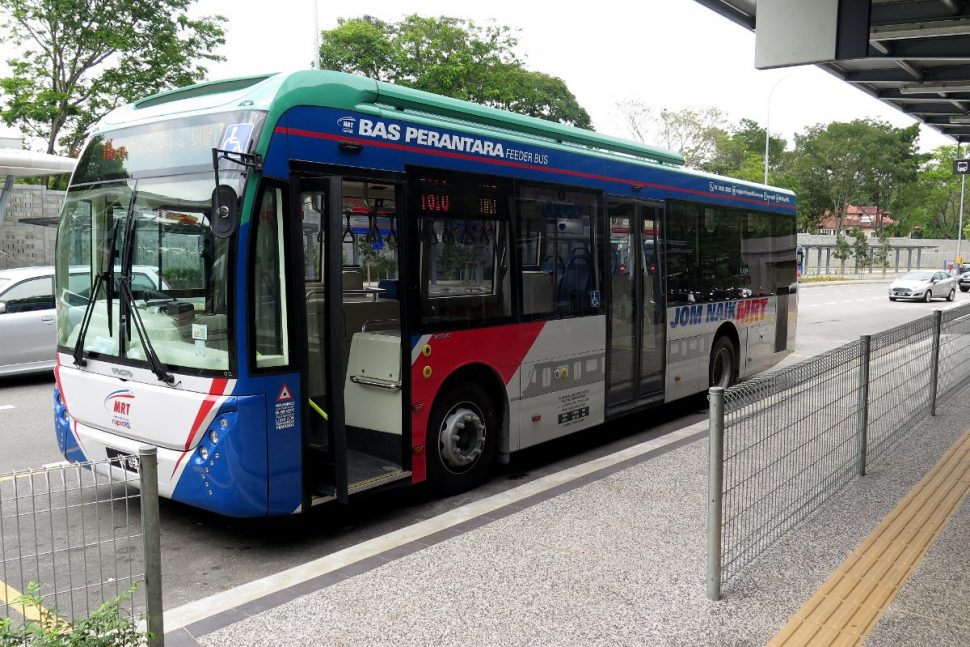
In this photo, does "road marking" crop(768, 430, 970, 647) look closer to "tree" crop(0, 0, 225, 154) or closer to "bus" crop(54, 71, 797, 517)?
"bus" crop(54, 71, 797, 517)

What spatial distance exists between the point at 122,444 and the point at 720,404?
3.86 m

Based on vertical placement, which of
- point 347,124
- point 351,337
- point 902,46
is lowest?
point 351,337

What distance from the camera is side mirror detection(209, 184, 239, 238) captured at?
4586 mm

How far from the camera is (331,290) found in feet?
16.8

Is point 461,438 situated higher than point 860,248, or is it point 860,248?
point 860,248

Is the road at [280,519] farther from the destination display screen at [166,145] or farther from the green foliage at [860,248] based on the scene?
the green foliage at [860,248]

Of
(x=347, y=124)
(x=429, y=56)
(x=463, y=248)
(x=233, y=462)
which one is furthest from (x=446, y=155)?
(x=429, y=56)

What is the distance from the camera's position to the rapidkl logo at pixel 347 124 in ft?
17.6

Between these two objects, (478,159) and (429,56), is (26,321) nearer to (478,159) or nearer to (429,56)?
(478,159)

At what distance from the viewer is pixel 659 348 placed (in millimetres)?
8953

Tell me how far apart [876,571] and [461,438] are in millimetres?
3174

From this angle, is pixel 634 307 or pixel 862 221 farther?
pixel 862 221

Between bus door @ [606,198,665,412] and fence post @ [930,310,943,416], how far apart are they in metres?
2.88

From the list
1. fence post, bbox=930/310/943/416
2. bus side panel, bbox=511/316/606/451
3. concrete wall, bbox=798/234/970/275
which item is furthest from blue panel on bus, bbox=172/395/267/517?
concrete wall, bbox=798/234/970/275
